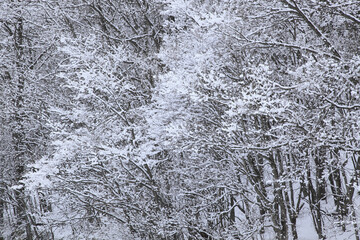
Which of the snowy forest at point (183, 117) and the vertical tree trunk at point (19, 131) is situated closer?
the snowy forest at point (183, 117)

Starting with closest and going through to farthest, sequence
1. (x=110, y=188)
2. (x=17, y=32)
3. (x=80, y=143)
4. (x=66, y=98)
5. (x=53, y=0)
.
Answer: (x=80, y=143)
(x=110, y=188)
(x=53, y=0)
(x=66, y=98)
(x=17, y=32)

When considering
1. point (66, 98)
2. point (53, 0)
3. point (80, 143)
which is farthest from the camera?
point (66, 98)

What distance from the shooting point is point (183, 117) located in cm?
865

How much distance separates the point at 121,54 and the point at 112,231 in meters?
5.19

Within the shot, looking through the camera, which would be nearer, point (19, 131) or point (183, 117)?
point (183, 117)

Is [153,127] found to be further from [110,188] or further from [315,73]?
[315,73]

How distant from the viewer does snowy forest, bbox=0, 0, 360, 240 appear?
22.7ft

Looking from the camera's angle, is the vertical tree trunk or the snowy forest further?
the vertical tree trunk

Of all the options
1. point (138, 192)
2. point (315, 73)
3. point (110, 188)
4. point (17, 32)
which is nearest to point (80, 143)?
point (110, 188)

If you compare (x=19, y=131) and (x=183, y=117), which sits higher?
(x=19, y=131)

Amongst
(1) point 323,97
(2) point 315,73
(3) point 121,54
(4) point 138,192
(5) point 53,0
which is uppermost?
(5) point 53,0

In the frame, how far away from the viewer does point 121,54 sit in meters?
10.2

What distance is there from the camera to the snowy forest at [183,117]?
6930mm

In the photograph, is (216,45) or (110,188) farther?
(110,188)
